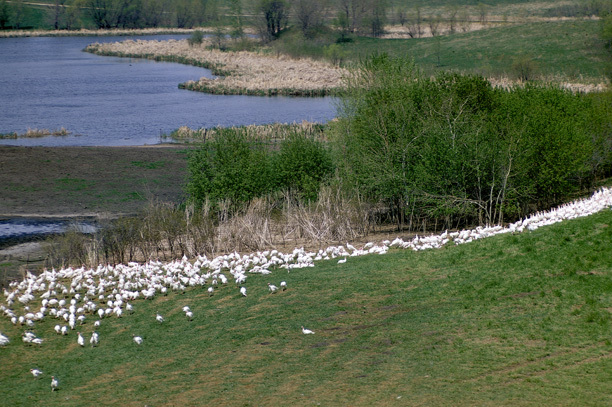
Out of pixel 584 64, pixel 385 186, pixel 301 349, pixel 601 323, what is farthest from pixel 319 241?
pixel 584 64

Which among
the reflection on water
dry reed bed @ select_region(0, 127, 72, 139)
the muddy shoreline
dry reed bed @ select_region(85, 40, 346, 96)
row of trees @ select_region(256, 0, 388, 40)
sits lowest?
the reflection on water

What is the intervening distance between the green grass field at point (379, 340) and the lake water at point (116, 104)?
42042 mm

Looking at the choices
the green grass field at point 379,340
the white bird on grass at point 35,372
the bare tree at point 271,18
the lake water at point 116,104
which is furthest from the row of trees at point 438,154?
the bare tree at point 271,18

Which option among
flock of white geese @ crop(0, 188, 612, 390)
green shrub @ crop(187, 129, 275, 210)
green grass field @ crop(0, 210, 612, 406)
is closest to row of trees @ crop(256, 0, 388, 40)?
green shrub @ crop(187, 129, 275, 210)

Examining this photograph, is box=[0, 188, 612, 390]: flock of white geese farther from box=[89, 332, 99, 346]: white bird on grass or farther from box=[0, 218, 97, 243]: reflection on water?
box=[0, 218, 97, 243]: reflection on water

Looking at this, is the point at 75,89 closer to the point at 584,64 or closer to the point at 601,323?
the point at 584,64

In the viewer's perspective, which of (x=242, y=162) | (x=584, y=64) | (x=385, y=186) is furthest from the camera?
(x=584, y=64)

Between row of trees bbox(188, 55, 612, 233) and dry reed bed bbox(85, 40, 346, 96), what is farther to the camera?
dry reed bed bbox(85, 40, 346, 96)

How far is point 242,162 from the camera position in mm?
35500

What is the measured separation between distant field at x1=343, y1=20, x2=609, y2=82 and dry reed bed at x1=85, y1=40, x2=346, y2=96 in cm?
862

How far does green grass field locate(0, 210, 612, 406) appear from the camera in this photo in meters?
12.8

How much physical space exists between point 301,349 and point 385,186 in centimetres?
1769

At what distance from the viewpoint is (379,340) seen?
610 inches

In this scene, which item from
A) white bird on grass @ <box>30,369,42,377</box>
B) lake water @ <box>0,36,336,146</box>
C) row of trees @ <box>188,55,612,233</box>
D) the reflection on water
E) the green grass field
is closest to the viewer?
the green grass field
